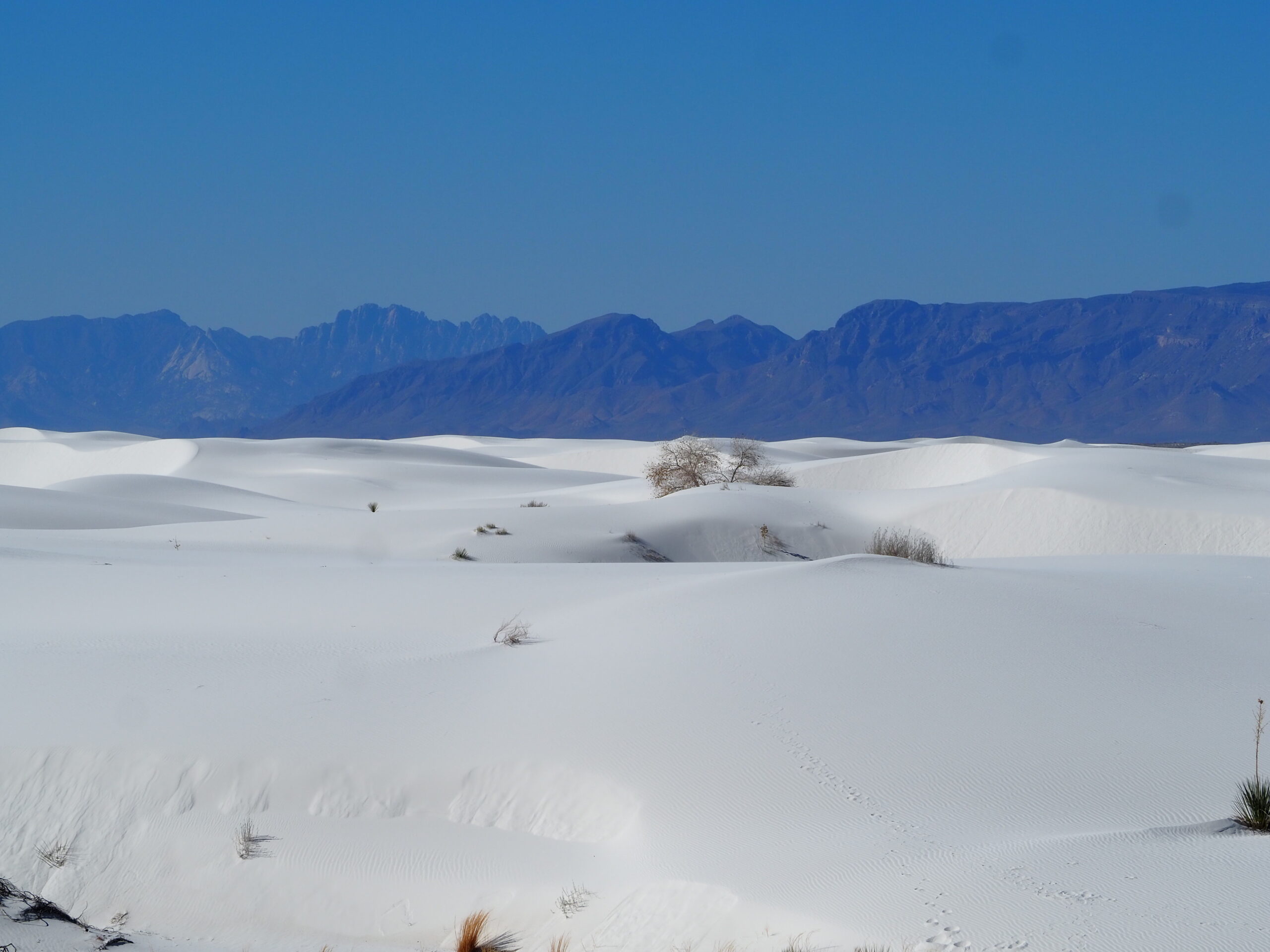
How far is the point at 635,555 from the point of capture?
23.1m

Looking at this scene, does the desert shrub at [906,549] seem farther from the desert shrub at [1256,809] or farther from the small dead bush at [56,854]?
the small dead bush at [56,854]

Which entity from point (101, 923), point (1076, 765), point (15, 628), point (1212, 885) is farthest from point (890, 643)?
point (15, 628)

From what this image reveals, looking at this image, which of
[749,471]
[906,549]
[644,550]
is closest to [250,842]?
[906,549]

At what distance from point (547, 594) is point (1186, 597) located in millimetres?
6782

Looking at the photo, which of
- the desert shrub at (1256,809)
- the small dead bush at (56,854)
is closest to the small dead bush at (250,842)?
the small dead bush at (56,854)

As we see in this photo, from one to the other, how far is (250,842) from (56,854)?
127cm

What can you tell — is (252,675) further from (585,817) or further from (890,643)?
(890,643)

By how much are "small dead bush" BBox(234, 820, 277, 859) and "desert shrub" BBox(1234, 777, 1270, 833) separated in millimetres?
5667

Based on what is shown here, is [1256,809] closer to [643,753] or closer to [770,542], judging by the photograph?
[643,753]

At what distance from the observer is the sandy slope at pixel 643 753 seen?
19.7 ft

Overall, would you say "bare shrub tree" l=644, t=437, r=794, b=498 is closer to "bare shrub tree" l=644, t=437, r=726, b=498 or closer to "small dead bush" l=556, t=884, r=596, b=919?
"bare shrub tree" l=644, t=437, r=726, b=498

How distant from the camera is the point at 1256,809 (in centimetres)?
644

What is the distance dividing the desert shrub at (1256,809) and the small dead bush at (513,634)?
6.01 m

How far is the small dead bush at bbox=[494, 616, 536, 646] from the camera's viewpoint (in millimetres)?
10867
